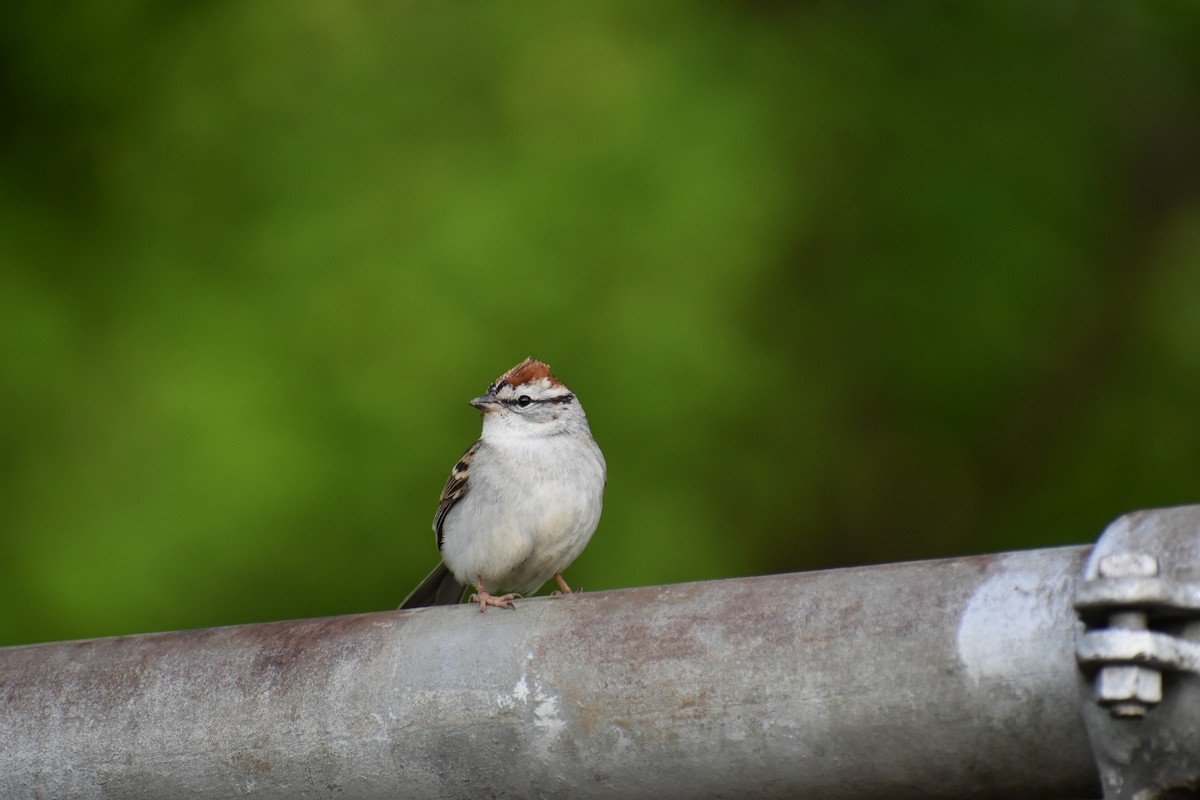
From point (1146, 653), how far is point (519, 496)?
6.97 feet

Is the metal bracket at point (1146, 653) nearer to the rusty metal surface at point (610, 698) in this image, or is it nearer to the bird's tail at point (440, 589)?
the rusty metal surface at point (610, 698)

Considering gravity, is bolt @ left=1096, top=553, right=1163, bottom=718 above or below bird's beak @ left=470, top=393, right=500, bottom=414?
above

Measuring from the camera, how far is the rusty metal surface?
1.15 metres

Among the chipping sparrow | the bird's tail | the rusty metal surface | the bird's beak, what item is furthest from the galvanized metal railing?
the bird's beak

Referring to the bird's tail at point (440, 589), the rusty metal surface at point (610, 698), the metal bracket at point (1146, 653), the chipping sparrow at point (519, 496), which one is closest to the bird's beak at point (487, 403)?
the chipping sparrow at point (519, 496)

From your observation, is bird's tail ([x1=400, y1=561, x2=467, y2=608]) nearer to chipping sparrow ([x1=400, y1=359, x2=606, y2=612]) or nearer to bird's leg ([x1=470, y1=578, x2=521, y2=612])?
chipping sparrow ([x1=400, y1=359, x2=606, y2=612])

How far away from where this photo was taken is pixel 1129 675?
100cm

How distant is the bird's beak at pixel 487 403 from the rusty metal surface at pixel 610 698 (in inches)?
65.7

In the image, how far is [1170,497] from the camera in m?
3.44

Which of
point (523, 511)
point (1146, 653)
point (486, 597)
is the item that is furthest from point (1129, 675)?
point (523, 511)

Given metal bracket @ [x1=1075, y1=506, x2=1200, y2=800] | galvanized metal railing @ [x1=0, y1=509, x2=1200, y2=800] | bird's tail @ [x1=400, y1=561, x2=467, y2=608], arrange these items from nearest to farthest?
metal bracket @ [x1=1075, y1=506, x2=1200, y2=800]
galvanized metal railing @ [x1=0, y1=509, x2=1200, y2=800]
bird's tail @ [x1=400, y1=561, x2=467, y2=608]

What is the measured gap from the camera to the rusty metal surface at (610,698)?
115 cm

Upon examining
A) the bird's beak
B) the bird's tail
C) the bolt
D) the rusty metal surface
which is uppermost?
the bolt

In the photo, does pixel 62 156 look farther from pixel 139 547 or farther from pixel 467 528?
pixel 467 528
